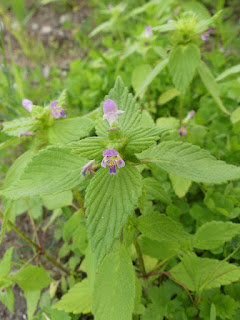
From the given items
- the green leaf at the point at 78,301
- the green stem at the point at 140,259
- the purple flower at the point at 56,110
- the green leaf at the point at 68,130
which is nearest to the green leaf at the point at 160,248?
the green stem at the point at 140,259

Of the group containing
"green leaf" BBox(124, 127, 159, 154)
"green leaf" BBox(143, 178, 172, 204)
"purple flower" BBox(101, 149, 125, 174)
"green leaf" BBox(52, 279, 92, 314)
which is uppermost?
"green leaf" BBox(124, 127, 159, 154)

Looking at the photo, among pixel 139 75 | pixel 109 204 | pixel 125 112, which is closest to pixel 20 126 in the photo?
pixel 125 112

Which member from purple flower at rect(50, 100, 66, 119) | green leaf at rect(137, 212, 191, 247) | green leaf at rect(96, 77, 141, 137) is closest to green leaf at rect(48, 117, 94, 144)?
purple flower at rect(50, 100, 66, 119)

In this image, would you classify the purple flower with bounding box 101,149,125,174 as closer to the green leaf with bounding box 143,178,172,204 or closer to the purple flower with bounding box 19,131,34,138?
the green leaf with bounding box 143,178,172,204

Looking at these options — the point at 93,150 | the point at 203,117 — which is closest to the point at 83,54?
the point at 203,117

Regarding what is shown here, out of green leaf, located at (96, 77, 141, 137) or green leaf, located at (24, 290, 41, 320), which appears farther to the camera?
green leaf, located at (24, 290, 41, 320)

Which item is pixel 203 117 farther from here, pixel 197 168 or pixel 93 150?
pixel 93 150

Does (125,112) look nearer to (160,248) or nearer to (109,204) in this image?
(109,204)
